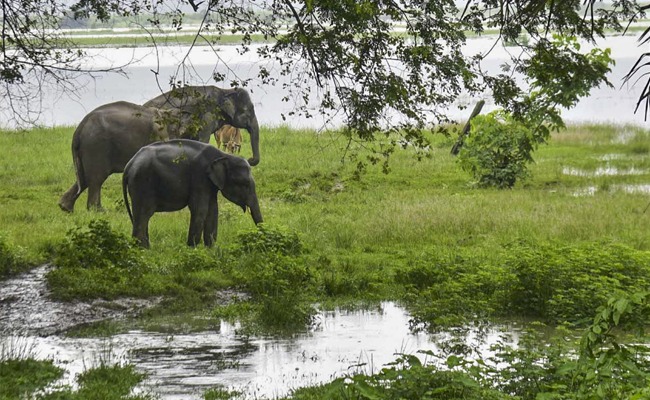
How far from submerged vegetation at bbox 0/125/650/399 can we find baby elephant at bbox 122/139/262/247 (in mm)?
510

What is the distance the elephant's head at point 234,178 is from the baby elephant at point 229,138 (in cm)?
1040

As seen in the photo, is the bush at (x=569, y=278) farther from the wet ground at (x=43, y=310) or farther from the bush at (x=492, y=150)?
the bush at (x=492, y=150)

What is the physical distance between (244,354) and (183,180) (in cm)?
510

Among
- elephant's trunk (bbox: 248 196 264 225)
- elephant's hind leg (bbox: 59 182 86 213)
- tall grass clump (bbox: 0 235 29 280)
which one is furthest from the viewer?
elephant's hind leg (bbox: 59 182 86 213)

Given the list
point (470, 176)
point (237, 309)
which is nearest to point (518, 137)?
point (470, 176)

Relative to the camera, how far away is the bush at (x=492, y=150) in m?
23.6

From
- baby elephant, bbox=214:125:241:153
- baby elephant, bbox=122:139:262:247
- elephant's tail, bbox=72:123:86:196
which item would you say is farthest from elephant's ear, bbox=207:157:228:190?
baby elephant, bbox=214:125:241:153

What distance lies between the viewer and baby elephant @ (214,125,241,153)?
26906mm

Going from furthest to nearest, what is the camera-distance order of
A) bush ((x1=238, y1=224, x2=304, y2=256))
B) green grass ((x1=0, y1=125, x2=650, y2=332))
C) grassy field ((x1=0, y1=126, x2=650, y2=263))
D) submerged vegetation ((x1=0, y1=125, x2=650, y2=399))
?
grassy field ((x1=0, y1=126, x2=650, y2=263))
bush ((x1=238, y1=224, x2=304, y2=256))
green grass ((x1=0, y1=125, x2=650, y2=332))
submerged vegetation ((x1=0, y1=125, x2=650, y2=399))

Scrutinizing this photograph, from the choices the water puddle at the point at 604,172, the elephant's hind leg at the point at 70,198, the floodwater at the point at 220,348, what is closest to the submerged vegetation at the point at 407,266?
the elephant's hind leg at the point at 70,198

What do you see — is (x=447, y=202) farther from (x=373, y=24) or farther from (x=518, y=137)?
(x=373, y=24)

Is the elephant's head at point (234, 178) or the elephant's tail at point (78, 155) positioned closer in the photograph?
the elephant's head at point (234, 178)

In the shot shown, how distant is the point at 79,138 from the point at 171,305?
24.9 feet

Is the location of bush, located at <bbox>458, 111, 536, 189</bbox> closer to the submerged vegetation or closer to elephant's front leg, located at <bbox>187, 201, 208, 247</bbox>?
the submerged vegetation
